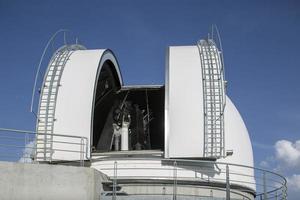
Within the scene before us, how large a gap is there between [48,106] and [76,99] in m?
0.77

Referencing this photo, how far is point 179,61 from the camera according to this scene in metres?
14.2

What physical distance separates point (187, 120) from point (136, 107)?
13.3 ft

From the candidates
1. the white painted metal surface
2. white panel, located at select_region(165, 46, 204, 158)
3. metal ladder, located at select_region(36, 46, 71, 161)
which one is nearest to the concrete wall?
metal ladder, located at select_region(36, 46, 71, 161)

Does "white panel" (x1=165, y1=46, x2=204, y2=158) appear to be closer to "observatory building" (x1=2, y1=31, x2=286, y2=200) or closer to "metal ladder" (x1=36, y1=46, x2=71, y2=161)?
"observatory building" (x1=2, y1=31, x2=286, y2=200)

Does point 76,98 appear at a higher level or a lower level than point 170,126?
higher

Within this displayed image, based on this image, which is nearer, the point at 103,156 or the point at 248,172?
the point at 103,156

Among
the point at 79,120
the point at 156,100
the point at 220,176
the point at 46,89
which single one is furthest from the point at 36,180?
the point at 156,100

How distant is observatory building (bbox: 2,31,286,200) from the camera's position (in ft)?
41.8

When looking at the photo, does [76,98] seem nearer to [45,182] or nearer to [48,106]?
[48,106]

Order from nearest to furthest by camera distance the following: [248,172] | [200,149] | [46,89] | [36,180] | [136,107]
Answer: [36,180] < [200,149] < [46,89] < [248,172] < [136,107]

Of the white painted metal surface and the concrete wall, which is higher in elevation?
the white painted metal surface

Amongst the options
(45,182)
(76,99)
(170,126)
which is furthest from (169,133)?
(45,182)

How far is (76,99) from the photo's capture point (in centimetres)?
1344

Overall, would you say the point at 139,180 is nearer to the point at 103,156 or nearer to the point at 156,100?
the point at 103,156
